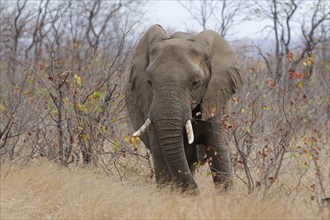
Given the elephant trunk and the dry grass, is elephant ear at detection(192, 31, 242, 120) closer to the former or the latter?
the elephant trunk

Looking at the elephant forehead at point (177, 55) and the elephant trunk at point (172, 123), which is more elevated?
the elephant forehead at point (177, 55)

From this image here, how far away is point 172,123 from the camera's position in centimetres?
674

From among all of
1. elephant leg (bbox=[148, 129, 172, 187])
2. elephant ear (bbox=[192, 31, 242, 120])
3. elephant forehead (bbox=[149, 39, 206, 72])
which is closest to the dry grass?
elephant leg (bbox=[148, 129, 172, 187])

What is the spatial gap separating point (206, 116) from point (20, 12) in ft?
56.8

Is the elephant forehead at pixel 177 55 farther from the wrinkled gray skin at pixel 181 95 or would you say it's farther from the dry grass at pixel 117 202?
the dry grass at pixel 117 202

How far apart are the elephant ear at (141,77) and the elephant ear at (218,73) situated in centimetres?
44

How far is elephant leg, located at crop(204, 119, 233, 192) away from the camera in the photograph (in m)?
7.39

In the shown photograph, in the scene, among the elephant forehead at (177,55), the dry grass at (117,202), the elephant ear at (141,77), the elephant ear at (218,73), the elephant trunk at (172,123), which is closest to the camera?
the dry grass at (117,202)

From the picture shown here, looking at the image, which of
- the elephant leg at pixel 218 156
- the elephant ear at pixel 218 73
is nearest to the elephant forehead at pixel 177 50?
the elephant ear at pixel 218 73

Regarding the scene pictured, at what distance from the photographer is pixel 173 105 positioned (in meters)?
6.73

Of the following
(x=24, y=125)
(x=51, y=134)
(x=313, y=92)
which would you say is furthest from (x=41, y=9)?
(x=24, y=125)

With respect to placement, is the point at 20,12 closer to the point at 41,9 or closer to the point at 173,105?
the point at 41,9

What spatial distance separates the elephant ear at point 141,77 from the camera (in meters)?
7.35

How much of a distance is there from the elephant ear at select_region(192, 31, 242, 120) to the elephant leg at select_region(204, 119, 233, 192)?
7.3 inches
